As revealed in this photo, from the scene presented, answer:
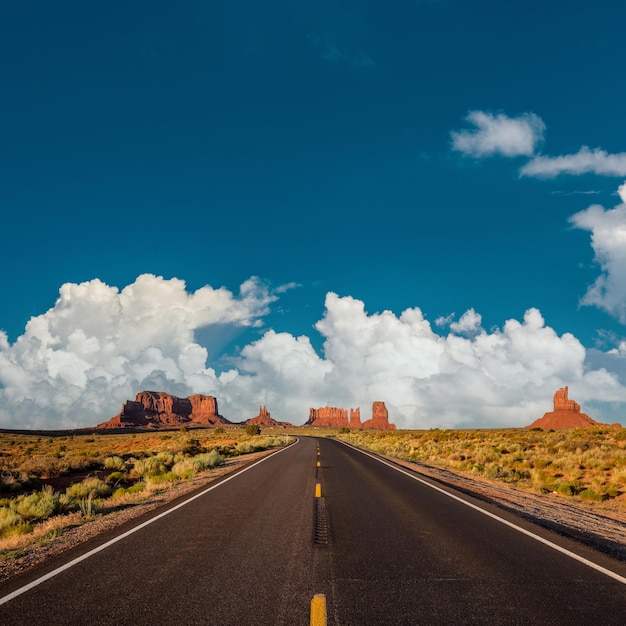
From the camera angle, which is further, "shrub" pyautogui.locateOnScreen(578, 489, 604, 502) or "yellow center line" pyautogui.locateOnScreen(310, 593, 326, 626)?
"shrub" pyautogui.locateOnScreen(578, 489, 604, 502)

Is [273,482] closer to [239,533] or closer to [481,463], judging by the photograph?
[239,533]

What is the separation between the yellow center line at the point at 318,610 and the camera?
4.32 meters

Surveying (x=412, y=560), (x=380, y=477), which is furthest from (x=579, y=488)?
(x=412, y=560)

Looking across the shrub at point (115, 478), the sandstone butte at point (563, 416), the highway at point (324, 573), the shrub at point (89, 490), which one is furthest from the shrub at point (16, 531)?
the sandstone butte at point (563, 416)

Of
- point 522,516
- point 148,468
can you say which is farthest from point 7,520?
point 148,468

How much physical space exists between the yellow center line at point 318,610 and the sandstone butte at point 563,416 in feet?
502

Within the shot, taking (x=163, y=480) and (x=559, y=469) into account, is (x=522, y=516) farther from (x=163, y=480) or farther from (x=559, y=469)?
(x=163, y=480)

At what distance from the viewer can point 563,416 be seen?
144875mm

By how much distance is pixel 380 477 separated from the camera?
17000 millimetres

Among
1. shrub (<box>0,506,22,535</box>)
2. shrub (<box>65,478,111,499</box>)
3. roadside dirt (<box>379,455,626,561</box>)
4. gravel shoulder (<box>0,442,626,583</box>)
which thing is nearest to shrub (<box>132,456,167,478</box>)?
shrub (<box>65,478,111,499</box>)

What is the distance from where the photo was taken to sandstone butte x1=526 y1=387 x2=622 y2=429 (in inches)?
5512

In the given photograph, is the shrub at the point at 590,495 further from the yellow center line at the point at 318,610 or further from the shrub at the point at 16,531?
the shrub at the point at 16,531

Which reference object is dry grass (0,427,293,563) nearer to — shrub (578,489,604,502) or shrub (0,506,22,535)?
shrub (0,506,22,535)

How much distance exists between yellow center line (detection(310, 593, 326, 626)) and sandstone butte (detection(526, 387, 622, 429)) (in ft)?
502
